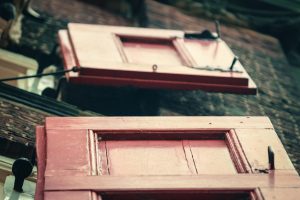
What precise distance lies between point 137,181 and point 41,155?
45cm

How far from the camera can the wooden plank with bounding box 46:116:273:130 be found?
8.21 ft

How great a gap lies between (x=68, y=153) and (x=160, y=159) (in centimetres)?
42

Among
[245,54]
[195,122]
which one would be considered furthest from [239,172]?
[245,54]

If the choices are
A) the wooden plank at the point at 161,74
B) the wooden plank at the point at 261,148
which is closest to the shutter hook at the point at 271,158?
the wooden plank at the point at 261,148

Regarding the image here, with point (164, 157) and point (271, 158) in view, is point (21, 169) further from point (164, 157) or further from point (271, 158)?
point (271, 158)

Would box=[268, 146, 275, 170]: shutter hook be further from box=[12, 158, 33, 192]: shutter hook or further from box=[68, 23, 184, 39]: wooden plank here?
box=[68, 23, 184, 39]: wooden plank

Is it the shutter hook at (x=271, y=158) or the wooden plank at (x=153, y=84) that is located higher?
the wooden plank at (x=153, y=84)

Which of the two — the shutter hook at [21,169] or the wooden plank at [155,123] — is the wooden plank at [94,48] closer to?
the wooden plank at [155,123]

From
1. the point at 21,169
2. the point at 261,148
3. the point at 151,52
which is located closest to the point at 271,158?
the point at 261,148

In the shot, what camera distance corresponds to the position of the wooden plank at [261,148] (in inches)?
94.8

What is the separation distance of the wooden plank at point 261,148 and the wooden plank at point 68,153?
75 cm

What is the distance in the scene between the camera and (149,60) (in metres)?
3.75

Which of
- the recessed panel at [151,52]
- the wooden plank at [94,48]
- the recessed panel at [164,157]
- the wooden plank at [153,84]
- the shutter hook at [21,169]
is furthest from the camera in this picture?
the recessed panel at [151,52]

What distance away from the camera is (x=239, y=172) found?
238 centimetres
